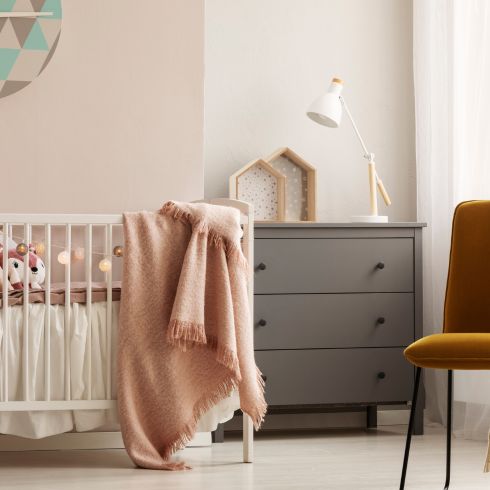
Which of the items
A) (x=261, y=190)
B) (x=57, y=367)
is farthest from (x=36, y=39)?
(x=57, y=367)

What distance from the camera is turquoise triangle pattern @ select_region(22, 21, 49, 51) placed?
3.07 meters

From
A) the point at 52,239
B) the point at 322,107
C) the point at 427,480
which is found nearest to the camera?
the point at 427,480

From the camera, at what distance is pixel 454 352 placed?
197cm

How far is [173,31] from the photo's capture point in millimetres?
3180

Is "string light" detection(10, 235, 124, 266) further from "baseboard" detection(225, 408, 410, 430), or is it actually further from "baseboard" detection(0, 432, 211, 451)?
"baseboard" detection(225, 408, 410, 430)

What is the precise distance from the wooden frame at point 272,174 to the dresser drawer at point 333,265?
0.33m

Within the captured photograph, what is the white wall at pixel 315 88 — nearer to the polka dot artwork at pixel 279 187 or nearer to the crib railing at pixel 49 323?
the polka dot artwork at pixel 279 187

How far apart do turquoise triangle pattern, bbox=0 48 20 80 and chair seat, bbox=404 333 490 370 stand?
1713 mm

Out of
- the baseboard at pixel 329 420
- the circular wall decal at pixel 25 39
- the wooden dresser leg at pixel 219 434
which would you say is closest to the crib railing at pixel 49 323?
the wooden dresser leg at pixel 219 434

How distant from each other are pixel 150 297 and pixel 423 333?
1.22 meters

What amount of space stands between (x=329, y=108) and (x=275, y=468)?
51.5 inches

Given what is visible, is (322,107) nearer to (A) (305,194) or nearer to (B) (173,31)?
(A) (305,194)

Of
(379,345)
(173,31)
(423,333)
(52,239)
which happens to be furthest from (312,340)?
(173,31)

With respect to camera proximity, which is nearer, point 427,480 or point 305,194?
point 427,480
